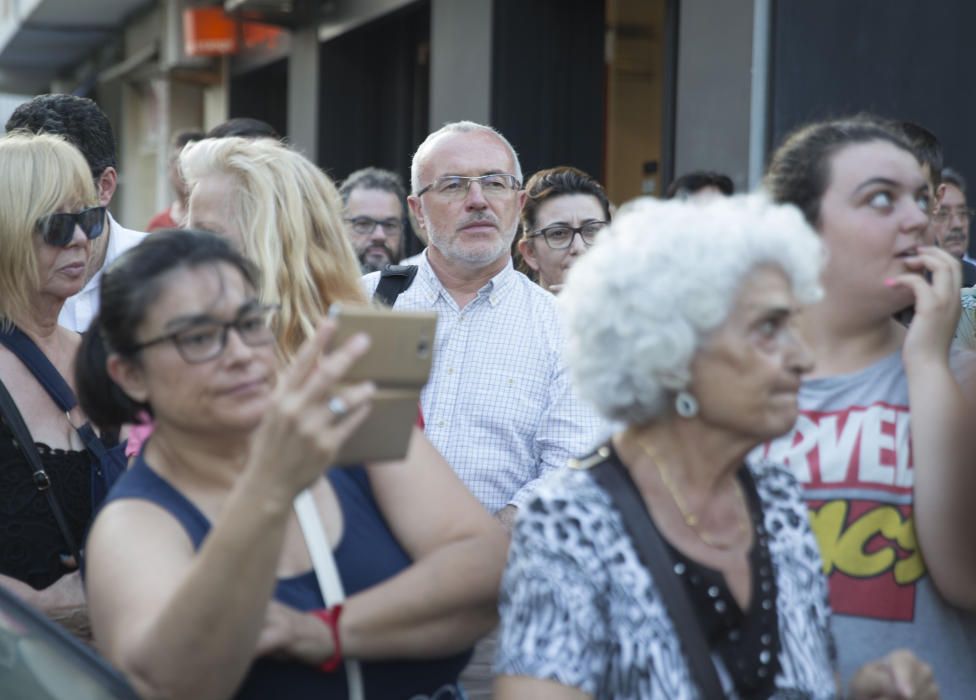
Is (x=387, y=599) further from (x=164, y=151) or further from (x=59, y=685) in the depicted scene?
(x=164, y=151)

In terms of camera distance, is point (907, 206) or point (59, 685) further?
point (907, 206)

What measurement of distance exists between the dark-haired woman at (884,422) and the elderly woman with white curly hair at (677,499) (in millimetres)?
379

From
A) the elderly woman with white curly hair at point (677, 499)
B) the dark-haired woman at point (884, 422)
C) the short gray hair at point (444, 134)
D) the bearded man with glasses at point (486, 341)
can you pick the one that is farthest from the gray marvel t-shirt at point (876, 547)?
the short gray hair at point (444, 134)

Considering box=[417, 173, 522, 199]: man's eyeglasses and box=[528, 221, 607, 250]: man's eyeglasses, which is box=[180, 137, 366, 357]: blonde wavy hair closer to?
box=[417, 173, 522, 199]: man's eyeglasses

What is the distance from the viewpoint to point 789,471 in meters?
2.95

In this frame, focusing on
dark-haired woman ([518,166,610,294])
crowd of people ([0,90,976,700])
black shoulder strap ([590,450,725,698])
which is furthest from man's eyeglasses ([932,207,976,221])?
black shoulder strap ([590,450,725,698])

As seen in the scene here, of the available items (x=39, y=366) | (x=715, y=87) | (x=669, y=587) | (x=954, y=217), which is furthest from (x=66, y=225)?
(x=715, y=87)

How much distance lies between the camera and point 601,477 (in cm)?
260

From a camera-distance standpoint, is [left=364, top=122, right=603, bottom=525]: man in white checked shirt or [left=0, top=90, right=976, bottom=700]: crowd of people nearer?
[left=0, top=90, right=976, bottom=700]: crowd of people

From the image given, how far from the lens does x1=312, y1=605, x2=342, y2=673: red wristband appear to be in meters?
2.64

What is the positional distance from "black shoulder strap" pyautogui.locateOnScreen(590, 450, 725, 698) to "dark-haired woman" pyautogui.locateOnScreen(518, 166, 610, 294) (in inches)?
145

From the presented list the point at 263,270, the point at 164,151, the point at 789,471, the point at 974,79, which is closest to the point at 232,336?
the point at 263,270

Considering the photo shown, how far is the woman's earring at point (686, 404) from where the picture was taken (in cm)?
262

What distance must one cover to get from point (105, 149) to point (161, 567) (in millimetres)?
3451
